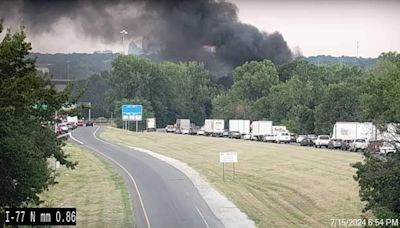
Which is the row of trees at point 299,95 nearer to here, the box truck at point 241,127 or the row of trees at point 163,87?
the box truck at point 241,127

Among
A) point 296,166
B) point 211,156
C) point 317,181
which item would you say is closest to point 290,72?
point 211,156

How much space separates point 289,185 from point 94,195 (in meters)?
10.3

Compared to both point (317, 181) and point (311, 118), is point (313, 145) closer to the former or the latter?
point (311, 118)

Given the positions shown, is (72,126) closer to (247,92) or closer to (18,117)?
(247,92)

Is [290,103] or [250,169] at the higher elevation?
[290,103]

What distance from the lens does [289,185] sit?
3541 centimetres

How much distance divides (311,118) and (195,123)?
48.5 metres

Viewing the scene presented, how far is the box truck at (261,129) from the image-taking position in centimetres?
8344

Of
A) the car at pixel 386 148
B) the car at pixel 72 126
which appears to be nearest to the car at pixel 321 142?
the car at pixel 72 126

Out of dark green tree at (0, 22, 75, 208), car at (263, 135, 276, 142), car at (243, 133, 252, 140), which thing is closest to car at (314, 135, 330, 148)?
car at (263, 135, 276, 142)

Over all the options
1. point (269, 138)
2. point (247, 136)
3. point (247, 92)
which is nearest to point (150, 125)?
point (247, 92)

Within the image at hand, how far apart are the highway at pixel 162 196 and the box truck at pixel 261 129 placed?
35682mm

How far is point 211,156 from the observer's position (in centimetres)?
5706

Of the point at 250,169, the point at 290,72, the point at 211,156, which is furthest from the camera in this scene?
the point at 290,72
